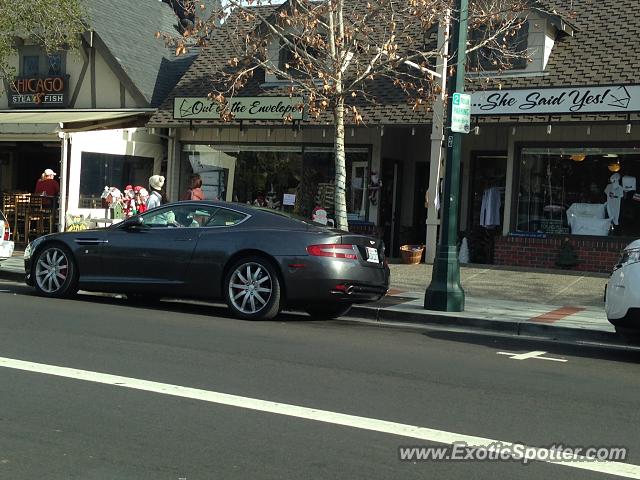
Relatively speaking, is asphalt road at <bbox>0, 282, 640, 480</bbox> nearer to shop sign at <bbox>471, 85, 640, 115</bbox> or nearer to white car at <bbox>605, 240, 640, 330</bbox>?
white car at <bbox>605, 240, 640, 330</bbox>

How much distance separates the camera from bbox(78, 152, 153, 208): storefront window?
59.7 feet

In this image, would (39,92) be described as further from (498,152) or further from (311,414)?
(311,414)

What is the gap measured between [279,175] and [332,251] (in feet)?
30.4

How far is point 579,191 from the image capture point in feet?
51.5

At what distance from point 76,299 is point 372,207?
325 inches

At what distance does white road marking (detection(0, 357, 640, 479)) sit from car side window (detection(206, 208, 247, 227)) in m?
3.84

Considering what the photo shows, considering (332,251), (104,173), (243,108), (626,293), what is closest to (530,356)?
(626,293)

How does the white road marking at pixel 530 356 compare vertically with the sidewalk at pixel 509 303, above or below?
below

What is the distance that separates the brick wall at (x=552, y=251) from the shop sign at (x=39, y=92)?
39.5 feet

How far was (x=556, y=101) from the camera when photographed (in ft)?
46.2

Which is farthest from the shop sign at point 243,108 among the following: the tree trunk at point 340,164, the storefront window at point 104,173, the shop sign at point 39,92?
the shop sign at point 39,92

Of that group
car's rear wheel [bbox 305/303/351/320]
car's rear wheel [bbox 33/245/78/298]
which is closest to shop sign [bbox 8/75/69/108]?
car's rear wheel [bbox 33/245/78/298]

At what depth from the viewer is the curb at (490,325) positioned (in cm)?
953

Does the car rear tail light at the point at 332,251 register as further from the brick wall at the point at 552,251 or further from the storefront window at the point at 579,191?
the storefront window at the point at 579,191
